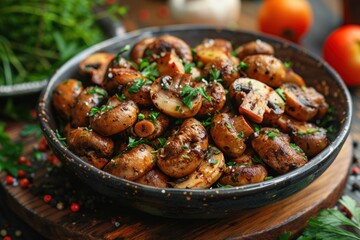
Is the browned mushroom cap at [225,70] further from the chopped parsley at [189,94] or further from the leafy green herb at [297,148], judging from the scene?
the leafy green herb at [297,148]

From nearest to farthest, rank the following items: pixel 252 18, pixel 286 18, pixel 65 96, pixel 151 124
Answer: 1. pixel 151 124
2. pixel 65 96
3. pixel 286 18
4. pixel 252 18

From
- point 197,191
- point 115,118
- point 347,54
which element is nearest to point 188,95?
point 115,118

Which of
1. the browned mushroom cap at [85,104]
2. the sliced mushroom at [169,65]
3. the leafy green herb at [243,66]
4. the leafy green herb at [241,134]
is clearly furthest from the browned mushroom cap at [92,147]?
the leafy green herb at [243,66]

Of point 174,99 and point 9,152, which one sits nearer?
point 174,99

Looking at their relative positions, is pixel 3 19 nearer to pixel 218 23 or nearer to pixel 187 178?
pixel 218 23

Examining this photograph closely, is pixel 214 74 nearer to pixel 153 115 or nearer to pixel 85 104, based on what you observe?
pixel 153 115
